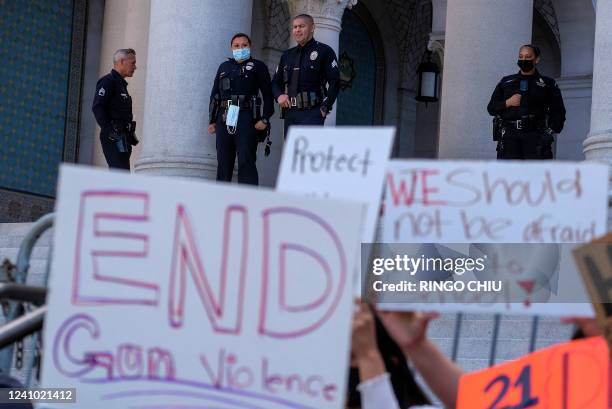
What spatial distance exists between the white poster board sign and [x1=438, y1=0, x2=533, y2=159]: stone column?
10.3m

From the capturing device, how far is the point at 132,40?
15664 millimetres

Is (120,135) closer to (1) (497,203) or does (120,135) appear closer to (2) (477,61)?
(2) (477,61)

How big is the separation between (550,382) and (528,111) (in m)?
8.13

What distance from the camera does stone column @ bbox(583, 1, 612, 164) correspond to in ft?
36.3

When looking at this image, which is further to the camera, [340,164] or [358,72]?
[358,72]

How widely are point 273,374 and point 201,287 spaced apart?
10.5 inches

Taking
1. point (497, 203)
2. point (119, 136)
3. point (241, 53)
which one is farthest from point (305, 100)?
point (497, 203)

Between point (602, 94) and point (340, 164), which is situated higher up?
point (602, 94)

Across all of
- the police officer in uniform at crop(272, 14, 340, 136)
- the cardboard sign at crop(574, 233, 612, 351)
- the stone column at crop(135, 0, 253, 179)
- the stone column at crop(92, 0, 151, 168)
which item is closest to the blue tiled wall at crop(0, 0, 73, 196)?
the stone column at crop(92, 0, 151, 168)

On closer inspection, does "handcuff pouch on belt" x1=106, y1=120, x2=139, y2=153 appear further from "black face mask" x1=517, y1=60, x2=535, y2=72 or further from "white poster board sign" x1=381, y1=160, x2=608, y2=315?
"white poster board sign" x1=381, y1=160, x2=608, y2=315

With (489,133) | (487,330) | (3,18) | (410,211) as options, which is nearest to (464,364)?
(487,330)

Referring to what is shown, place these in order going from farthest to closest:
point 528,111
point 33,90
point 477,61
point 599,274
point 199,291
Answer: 1. point 33,90
2. point 477,61
3. point 528,111
4. point 599,274
5. point 199,291

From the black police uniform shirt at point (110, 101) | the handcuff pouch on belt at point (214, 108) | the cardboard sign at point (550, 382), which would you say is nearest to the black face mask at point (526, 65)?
the handcuff pouch on belt at point (214, 108)

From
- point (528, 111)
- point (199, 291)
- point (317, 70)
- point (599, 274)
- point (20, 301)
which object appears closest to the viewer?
point (199, 291)
